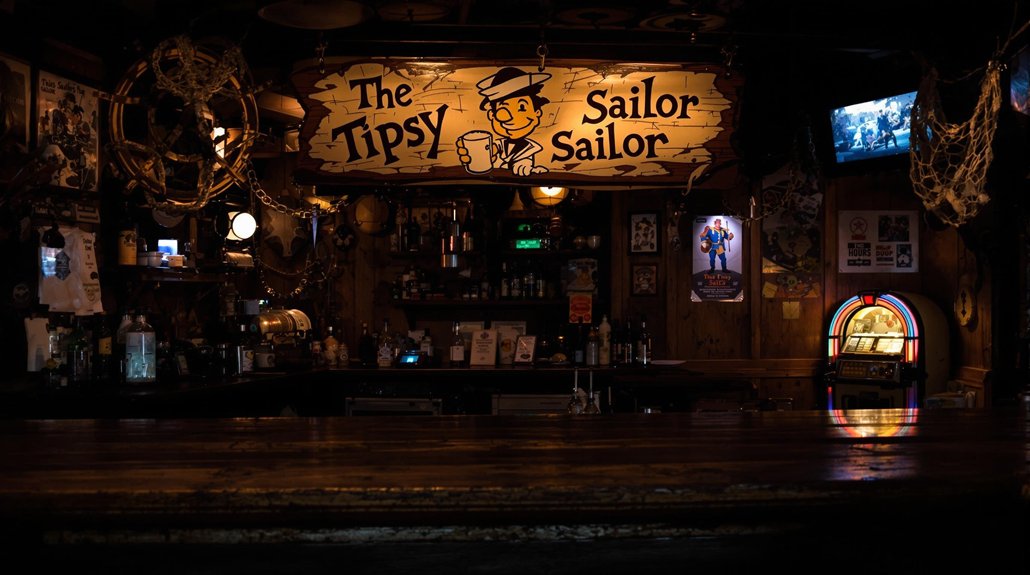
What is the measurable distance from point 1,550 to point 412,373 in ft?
19.2

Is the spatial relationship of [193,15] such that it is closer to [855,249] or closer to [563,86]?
[563,86]

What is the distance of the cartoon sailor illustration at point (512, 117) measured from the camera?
396 cm

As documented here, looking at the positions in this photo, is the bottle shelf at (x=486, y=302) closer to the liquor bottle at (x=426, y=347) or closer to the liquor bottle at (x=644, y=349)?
the liquor bottle at (x=426, y=347)

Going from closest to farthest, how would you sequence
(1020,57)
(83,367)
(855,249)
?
(1020,57) < (83,367) < (855,249)

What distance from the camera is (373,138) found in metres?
3.97

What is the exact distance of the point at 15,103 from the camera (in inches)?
193

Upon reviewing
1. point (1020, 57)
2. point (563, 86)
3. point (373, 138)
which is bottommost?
point (373, 138)

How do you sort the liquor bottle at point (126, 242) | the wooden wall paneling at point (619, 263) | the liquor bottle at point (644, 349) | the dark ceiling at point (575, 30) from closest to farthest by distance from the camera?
the dark ceiling at point (575, 30) → the liquor bottle at point (126, 242) → the liquor bottle at point (644, 349) → the wooden wall paneling at point (619, 263)

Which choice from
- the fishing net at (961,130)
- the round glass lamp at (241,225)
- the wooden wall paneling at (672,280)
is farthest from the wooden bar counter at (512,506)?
the wooden wall paneling at (672,280)

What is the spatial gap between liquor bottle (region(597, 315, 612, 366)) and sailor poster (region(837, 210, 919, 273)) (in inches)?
89.5

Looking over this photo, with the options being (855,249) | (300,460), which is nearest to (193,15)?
(300,460)

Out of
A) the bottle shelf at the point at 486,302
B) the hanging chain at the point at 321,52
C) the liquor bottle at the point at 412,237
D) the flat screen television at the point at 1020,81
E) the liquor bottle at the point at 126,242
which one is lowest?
the bottle shelf at the point at 486,302

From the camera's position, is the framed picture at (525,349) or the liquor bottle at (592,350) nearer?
the liquor bottle at (592,350)

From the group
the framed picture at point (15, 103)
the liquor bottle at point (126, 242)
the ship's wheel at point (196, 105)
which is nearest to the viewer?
the ship's wheel at point (196, 105)
